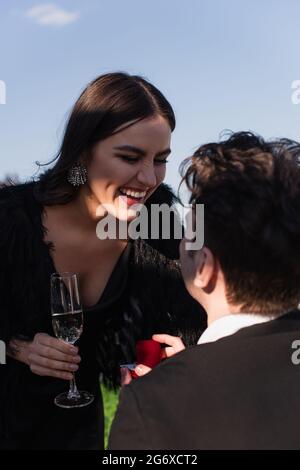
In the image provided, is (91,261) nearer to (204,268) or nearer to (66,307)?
(66,307)

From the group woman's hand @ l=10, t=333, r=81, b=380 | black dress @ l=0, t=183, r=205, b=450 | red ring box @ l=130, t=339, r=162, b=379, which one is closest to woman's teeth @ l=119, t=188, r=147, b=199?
black dress @ l=0, t=183, r=205, b=450

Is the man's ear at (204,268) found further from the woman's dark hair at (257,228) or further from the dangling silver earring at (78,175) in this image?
the dangling silver earring at (78,175)

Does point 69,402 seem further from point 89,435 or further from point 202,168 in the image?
point 202,168

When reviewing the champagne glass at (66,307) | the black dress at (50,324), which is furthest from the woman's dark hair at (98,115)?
the champagne glass at (66,307)

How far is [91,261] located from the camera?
9.65 feet

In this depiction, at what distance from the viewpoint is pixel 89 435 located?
2.81 metres

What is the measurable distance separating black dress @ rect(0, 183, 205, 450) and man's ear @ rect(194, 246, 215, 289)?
4.02ft

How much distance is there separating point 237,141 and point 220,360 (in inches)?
23.3

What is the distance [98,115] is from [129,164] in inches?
11.1

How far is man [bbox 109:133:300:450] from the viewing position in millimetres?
1331

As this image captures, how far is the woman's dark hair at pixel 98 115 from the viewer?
2.68 metres

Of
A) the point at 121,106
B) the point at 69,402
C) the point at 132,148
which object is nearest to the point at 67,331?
the point at 69,402

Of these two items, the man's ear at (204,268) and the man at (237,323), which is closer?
the man at (237,323)

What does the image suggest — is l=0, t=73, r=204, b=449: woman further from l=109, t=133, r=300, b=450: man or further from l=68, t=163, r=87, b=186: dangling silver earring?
l=109, t=133, r=300, b=450: man
